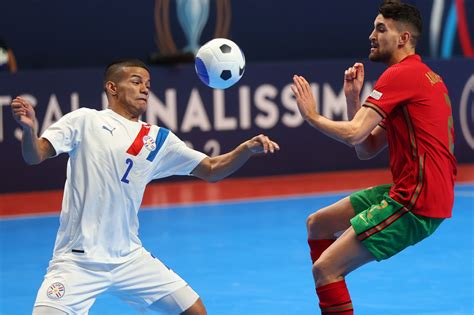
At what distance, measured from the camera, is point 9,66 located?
15.2 meters

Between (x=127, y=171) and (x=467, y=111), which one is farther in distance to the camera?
(x=467, y=111)

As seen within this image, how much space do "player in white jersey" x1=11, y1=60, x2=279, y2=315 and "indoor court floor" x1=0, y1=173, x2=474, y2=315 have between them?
1798 millimetres

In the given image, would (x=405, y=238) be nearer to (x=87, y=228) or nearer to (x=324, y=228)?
(x=324, y=228)

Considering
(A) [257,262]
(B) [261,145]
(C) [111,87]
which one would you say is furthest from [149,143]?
(A) [257,262]

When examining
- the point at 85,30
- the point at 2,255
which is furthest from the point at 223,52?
the point at 85,30

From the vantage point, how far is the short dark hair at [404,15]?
21.1 feet

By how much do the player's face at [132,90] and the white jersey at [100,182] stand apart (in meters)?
0.10

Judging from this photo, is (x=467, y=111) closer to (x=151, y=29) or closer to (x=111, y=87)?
(x=151, y=29)

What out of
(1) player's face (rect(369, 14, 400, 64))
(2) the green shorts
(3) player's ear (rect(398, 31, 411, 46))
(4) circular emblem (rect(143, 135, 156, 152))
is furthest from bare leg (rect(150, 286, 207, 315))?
(3) player's ear (rect(398, 31, 411, 46))

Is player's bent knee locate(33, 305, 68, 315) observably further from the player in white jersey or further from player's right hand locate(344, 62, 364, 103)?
player's right hand locate(344, 62, 364, 103)

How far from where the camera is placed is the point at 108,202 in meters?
6.14

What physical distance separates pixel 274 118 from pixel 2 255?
5.93 metres

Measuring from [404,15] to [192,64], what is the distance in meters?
8.86

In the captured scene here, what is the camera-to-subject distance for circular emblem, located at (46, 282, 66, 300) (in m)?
5.87
